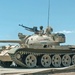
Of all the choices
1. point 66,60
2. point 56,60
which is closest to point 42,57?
point 56,60

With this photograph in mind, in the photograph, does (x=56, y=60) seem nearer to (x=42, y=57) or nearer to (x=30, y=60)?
(x=42, y=57)

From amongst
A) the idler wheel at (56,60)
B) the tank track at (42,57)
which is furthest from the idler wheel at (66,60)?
the idler wheel at (56,60)

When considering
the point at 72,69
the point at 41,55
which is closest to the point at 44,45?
the point at 41,55

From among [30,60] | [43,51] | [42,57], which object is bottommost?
[30,60]

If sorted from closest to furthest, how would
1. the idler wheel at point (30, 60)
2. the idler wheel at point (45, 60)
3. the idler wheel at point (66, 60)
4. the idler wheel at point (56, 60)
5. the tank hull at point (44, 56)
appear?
the tank hull at point (44, 56), the idler wheel at point (30, 60), the idler wheel at point (45, 60), the idler wheel at point (56, 60), the idler wheel at point (66, 60)

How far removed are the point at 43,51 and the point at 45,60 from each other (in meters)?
0.78

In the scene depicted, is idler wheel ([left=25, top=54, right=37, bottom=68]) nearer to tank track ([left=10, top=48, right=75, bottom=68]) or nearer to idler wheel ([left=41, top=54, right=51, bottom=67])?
tank track ([left=10, top=48, right=75, bottom=68])

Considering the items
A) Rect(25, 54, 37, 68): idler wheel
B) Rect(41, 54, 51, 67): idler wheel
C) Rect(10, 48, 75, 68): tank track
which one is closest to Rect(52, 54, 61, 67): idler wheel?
Rect(10, 48, 75, 68): tank track

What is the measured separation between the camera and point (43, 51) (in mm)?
22875

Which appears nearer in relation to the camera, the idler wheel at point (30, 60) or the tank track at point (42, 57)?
the tank track at point (42, 57)

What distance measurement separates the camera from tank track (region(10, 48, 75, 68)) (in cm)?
2172

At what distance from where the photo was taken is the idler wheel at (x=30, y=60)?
22.2 m

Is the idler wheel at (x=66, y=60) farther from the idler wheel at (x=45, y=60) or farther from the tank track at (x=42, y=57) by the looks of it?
the idler wheel at (x=45, y=60)

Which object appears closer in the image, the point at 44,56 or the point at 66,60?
the point at 44,56
